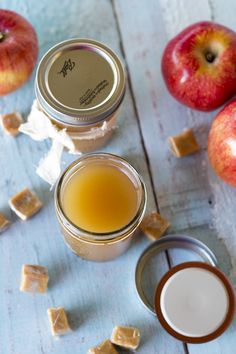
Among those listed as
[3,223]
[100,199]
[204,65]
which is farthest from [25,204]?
[204,65]

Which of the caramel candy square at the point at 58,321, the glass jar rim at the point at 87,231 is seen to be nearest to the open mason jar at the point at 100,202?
the glass jar rim at the point at 87,231

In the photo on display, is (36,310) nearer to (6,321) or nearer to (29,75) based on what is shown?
(6,321)

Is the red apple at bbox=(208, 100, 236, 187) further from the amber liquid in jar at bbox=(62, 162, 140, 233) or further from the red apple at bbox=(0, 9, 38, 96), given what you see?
the red apple at bbox=(0, 9, 38, 96)

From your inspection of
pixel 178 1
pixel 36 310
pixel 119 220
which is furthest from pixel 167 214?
pixel 178 1

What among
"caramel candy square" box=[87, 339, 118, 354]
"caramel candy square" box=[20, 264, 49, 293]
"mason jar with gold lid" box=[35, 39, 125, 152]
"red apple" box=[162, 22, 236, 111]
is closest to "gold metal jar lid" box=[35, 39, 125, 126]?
"mason jar with gold lid" box=[35, 39, 125, 152]

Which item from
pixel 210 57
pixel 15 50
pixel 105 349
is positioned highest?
pixel 15 50

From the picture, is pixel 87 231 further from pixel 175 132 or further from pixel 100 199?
pixel 175 132

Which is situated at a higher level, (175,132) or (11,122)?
(11,122)
